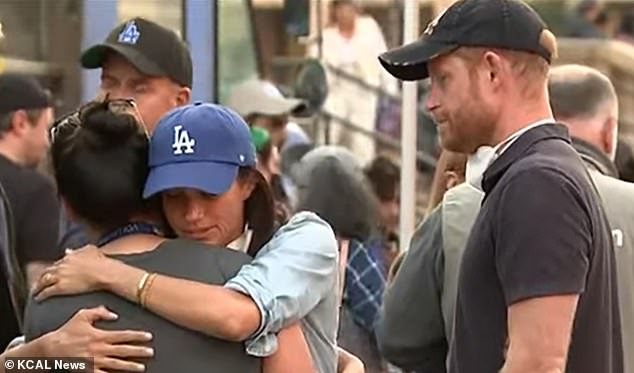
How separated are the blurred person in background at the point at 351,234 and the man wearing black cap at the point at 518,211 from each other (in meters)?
1.61

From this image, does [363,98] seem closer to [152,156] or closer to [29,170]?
[29,170]

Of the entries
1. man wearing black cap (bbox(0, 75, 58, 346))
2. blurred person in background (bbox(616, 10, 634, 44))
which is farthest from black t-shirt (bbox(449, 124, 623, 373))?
blurred person in background (bbox(616, 10, 634, 44))

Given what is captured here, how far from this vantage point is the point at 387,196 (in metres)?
5.99

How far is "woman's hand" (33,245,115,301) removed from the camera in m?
2.33

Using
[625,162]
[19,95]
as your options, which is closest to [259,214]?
[19,95]

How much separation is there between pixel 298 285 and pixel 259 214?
0.21m

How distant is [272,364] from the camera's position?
2.36 meters

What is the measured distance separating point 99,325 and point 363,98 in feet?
24.3

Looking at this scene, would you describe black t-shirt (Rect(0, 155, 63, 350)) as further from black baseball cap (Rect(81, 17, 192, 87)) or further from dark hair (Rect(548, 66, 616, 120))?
dark hair (Rect(548, 66, 616, 120))

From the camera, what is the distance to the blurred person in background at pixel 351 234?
4.40 metres

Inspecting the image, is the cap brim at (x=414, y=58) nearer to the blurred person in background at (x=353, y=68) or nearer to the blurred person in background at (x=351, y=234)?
the blurred person in background at (x=351, y=234)

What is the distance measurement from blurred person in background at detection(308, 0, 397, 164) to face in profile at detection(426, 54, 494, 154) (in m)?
6.39

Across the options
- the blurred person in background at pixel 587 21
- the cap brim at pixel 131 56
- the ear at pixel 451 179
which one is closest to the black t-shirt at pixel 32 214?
the cap brim at pixel 131 56

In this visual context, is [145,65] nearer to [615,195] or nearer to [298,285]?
[298,285]
